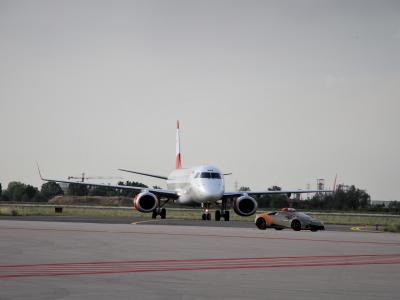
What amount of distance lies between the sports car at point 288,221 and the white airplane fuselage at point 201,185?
1596 centimetres

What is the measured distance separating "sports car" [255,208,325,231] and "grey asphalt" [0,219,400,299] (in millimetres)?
9266

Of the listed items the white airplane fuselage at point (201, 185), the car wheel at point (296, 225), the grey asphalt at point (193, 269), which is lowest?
the grey asphalt at point (193, 269)

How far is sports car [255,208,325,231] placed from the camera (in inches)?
1374

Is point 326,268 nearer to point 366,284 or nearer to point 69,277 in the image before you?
point 366,284

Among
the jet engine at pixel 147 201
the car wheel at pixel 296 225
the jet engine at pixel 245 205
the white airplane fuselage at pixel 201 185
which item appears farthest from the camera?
the jet engine at pixel 245 205

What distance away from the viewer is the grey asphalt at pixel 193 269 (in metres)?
11.9

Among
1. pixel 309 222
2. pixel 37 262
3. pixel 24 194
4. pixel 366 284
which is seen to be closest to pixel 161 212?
pixel 309 222

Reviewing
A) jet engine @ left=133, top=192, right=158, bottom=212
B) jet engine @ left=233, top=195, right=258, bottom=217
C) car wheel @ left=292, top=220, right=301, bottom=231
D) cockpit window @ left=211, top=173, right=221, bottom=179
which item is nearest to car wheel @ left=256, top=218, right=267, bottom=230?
car wheel @ left=292, top=220, right=301, bottom=231

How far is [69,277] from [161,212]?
41359 mm

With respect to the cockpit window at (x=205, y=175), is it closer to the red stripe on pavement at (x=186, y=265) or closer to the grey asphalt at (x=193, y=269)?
the grey asphalt at (x=193, y=269)

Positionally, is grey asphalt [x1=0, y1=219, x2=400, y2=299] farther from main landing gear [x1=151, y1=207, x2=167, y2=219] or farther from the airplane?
main landing gear [x1=151, y1=207, x2=167, y2=219]

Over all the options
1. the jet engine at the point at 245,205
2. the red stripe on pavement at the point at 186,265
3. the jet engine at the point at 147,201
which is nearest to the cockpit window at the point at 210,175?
the jet engine at the point at 245,205

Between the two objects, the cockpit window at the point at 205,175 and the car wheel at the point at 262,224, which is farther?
the cockpit window at the point at 205,175

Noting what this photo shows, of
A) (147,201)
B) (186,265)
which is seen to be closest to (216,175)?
(147,201)
